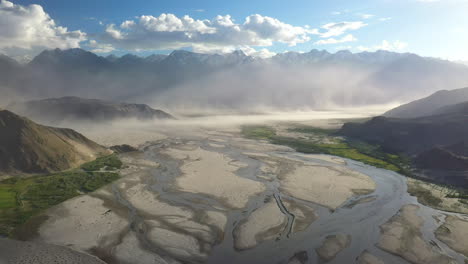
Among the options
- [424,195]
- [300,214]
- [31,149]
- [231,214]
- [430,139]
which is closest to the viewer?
[231,214]

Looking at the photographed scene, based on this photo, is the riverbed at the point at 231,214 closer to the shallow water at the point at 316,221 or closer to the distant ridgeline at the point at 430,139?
the shallow water at the point at 316,221

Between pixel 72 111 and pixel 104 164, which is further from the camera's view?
pixel 72 111

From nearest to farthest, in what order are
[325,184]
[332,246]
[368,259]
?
[368,259], [332,246], [325,184]

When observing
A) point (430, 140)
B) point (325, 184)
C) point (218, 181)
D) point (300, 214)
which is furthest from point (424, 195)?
point (430, 140)

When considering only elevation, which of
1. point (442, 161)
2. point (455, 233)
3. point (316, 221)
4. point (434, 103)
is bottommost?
point (316, 221)

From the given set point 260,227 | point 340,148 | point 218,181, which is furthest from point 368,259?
point 340,148

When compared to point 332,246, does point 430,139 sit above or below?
above

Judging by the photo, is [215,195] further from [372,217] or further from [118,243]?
[372,217]

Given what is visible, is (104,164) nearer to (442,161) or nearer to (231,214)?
(231,214)
